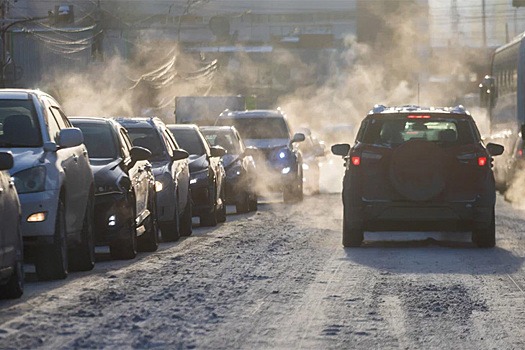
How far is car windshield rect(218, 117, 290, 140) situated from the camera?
32156mm

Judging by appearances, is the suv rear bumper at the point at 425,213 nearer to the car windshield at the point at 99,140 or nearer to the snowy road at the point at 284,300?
the snowy road at the point at 284,300

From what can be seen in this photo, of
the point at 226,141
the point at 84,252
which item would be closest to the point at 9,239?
the point at 84,252

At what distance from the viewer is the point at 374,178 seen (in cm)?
1781

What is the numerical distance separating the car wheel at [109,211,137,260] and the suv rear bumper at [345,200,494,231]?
293cm

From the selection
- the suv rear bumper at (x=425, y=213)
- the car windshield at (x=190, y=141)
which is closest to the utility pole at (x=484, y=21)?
the car windshield at (x=190, y=141)

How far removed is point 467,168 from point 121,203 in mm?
4343

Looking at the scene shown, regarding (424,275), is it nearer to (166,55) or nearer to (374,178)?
(374,178)

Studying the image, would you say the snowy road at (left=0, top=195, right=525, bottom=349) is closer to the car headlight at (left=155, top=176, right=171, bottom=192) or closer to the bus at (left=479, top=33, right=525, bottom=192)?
the car headlight at (left=155, top=176, right=171, bottom=192)

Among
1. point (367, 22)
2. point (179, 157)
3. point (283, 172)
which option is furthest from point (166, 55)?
point (367, 22)

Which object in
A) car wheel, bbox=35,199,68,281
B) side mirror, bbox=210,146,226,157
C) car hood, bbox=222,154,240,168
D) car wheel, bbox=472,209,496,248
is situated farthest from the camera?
car hood, bbox=222,154,240,168

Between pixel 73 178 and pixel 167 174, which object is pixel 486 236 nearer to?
pixel 167 174

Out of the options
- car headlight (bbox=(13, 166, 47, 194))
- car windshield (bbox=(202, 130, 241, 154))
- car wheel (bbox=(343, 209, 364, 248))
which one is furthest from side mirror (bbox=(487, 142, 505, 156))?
car windshield (bbox=(202, 130, 241, 154))

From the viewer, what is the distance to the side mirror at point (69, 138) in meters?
13.5

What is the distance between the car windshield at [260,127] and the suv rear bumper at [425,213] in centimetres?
1425
